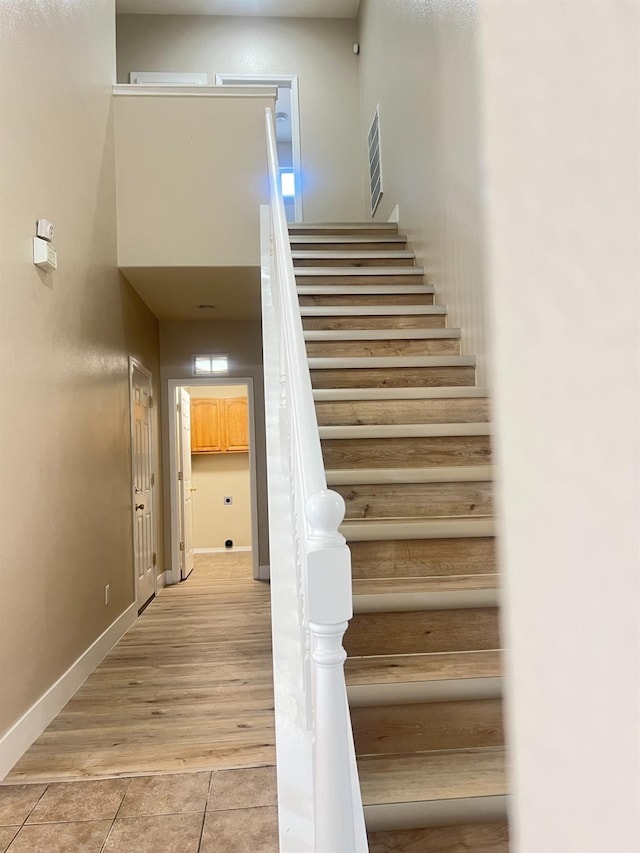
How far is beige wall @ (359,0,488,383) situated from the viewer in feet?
10.4

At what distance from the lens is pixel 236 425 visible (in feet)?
29.7

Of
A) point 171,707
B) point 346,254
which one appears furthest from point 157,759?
point 346,254

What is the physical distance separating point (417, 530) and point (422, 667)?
489 mm

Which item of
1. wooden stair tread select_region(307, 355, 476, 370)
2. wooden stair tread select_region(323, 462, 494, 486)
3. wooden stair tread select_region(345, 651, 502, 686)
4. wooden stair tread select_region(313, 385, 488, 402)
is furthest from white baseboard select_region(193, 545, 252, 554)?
wooden stair tread select_region(345, 651, 502, 686)

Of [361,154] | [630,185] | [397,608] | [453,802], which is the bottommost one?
[453,802]

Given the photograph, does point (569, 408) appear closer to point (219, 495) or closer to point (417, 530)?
point (417, 530)

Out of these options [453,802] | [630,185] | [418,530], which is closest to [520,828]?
[630,185]

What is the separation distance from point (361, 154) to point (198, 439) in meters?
4.27

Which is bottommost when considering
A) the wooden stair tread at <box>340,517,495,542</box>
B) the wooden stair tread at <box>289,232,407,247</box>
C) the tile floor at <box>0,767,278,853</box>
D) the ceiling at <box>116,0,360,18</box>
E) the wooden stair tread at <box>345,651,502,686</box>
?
the tile floor at <box>0,767,278,853</box>

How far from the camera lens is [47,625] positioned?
277 cm

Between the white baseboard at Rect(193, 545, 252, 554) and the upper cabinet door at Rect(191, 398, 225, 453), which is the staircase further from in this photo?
the white baseboard at Rect(193, 545, 252, 554)

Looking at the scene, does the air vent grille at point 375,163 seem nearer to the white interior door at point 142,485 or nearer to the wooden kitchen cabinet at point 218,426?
the white interior door at point 142,485

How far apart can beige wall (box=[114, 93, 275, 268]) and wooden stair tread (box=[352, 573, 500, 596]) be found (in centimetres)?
293

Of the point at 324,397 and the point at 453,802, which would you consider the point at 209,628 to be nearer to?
the point at 324,397
